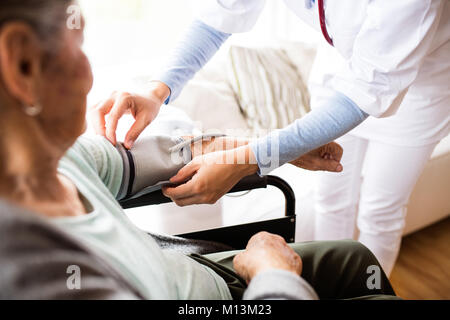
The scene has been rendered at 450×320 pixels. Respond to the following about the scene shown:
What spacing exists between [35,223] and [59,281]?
7cm

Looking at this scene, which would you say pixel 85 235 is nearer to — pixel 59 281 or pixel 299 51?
pixel 59 281

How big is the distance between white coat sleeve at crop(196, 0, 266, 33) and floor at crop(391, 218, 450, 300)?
116 centimetres

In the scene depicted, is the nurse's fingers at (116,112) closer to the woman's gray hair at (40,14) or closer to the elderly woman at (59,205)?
the elderly woman at (59,205)

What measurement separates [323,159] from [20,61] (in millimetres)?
797

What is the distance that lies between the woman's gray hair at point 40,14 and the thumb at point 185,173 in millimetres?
470

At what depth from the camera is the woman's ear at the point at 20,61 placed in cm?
37

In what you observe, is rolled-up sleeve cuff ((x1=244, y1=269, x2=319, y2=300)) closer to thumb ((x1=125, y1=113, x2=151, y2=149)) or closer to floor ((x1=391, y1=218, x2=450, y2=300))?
thumb ((x1=125, y1=113, x2=151, y2=149))

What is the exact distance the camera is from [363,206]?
1.31 meters

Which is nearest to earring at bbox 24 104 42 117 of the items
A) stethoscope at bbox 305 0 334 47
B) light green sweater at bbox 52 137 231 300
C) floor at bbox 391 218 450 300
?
light green sweater at bbox 52 137 231 300

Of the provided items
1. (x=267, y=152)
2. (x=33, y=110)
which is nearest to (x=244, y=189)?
(x=267, y=152)

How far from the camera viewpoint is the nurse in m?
0.83

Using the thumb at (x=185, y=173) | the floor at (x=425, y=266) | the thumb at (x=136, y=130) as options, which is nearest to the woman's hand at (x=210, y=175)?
the thumb at (x=185, y=173)

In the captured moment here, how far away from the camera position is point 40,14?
0.39 m

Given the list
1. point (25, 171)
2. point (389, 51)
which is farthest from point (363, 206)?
point (25, 171)
